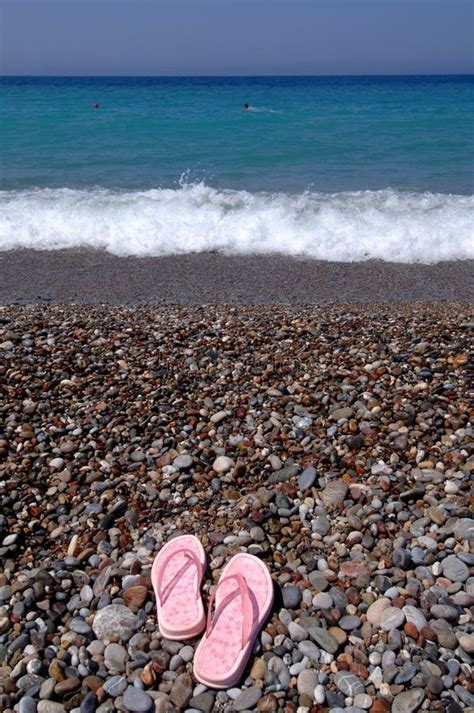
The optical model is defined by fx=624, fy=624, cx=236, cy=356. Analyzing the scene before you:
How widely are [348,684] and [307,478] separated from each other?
3.81 ft

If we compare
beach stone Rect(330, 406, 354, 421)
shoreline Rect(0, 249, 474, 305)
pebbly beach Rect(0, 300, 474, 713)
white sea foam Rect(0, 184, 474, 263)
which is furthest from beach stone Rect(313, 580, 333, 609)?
white sea foam Rect(0, 184, 474, 263)

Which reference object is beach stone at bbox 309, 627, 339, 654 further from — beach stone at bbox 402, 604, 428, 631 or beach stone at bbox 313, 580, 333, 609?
beach stone at bbox 402, 604, 428, 631

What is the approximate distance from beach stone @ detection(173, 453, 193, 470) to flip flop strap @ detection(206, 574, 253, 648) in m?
0.80

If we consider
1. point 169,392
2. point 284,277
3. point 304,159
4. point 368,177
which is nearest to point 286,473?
point 169,392

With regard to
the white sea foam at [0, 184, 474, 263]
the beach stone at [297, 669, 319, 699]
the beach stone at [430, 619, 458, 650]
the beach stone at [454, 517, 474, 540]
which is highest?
the beach stone at [454, 517, 474, 540]

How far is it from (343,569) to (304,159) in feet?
45.4

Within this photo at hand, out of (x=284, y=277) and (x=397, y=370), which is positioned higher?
(x=397, y=370)

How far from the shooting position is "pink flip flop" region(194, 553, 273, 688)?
239 centimetres

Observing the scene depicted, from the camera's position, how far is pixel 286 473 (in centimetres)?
339

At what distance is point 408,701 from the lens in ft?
7.33

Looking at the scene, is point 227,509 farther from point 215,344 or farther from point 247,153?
point 247,153

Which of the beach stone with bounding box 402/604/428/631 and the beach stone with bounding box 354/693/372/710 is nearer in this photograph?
the beach stone with bounding box 354/693/372/710

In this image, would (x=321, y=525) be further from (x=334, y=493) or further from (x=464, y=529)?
(x=464, y=529)

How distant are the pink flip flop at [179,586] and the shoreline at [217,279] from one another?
4849 mm
